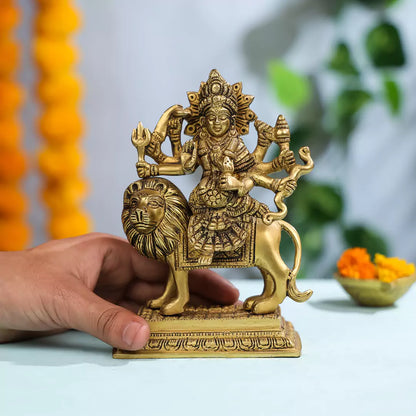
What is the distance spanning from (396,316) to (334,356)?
1.22 ft

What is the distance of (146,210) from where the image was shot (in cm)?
107

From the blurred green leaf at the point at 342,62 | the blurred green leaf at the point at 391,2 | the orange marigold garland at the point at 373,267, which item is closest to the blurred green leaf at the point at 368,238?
the blurred green leaf at the point at 342,62

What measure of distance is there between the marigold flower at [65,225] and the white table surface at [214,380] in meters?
1.17

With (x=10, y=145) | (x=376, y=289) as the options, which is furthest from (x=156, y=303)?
(x=10, y=145)

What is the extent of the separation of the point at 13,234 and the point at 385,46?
1770mm

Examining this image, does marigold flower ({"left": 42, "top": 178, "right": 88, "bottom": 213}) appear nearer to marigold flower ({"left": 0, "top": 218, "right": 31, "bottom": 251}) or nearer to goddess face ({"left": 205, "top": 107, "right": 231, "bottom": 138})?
marigold flower ({"left": 0, "top": 218, "right": 31, "bottom": 251})

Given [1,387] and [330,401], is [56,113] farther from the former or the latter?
[330,401]

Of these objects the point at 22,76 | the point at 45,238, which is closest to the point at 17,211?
the point at 45,238

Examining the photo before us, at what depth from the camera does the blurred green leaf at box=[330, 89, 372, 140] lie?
102 inches

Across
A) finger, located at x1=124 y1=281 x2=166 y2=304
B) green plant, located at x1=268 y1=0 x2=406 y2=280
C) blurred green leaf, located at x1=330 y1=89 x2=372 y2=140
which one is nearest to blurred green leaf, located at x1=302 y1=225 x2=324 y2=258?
green plant, located at x1=268 y1=0 x2=406 y2=280

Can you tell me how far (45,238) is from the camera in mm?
2566

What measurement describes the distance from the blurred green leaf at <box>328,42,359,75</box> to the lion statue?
5.50ft

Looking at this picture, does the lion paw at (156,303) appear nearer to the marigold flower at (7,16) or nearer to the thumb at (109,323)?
the thumb at (109,323)

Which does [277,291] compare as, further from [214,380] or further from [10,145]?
[10,145]
